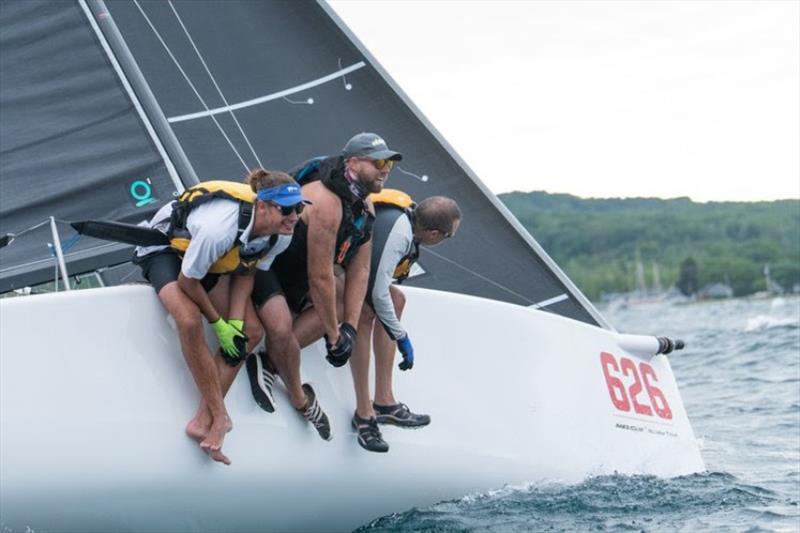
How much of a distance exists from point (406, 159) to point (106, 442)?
8.46ft

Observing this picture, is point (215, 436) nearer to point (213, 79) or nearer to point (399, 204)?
point (399, 204)

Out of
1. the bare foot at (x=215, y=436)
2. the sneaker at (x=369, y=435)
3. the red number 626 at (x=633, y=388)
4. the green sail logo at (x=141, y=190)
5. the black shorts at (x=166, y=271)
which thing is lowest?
the red number 626 at (x=633, y=388)

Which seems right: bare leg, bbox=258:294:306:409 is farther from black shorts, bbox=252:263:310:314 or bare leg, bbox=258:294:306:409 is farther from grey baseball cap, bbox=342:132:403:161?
grey baseball cap, bbox=342:132:403:161

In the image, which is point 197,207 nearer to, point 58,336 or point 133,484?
point 58,336

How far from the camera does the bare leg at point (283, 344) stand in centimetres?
446

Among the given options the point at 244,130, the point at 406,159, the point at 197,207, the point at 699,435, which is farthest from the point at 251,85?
the point at 699,435

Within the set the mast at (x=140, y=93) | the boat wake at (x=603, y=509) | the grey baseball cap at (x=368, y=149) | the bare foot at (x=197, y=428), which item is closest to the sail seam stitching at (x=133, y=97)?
the mast at (x=140, y=93)

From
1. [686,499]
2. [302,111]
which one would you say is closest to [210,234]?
Answer: [686,499]

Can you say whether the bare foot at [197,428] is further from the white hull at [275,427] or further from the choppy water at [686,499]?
the choppy water at [686,499]

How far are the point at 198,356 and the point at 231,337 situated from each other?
112mm

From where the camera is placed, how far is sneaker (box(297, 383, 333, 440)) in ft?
15.4

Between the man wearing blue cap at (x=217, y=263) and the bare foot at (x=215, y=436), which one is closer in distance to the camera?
the man wearing blue cap at (x=217, y=263)

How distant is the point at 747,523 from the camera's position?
17.3ft

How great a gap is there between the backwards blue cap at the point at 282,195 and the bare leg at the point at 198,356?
397 millimetres
